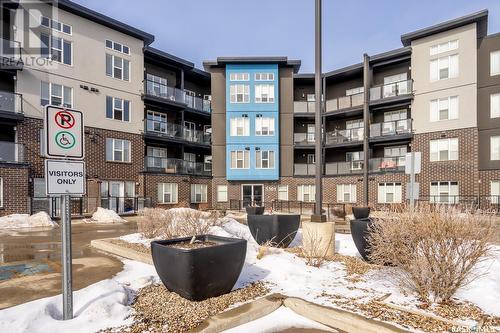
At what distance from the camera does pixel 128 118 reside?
25.4m

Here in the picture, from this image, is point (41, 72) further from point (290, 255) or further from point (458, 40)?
point (458, 40)

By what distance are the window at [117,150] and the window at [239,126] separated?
1020cm

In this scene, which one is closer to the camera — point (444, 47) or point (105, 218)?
point (105, 218)

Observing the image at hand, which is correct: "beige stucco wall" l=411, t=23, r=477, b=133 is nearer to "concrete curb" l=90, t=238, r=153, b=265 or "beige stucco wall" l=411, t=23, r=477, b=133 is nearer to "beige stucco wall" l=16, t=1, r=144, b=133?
"beige stucco wall" l=16, t=1, r=144, b=133

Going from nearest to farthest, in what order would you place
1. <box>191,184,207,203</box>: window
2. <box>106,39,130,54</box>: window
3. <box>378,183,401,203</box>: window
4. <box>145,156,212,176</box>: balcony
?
<box>106,39,130,54</box>: window < <box>378,183,401,203</box>: window < <box>145,156,212,176</box>: balcony < <box>191,184,207,203</box>: window

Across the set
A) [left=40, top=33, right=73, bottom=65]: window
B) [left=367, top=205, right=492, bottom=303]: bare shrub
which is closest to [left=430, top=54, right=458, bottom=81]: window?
[left=367, top=205, right=492, bottom=303]: bare shrub

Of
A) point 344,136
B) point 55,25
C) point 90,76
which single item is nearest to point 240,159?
point 344,136

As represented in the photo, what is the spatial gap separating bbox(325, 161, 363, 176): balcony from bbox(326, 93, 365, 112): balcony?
17.6ft

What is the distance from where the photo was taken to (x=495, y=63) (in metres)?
23.3

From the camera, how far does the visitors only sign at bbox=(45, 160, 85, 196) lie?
3811 mm

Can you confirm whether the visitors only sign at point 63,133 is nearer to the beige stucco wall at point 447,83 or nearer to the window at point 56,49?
the window at point 56,49

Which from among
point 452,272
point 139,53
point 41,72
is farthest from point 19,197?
point 452,272

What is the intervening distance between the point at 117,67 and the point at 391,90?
77.1 feet

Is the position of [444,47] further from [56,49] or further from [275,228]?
[56,49]
